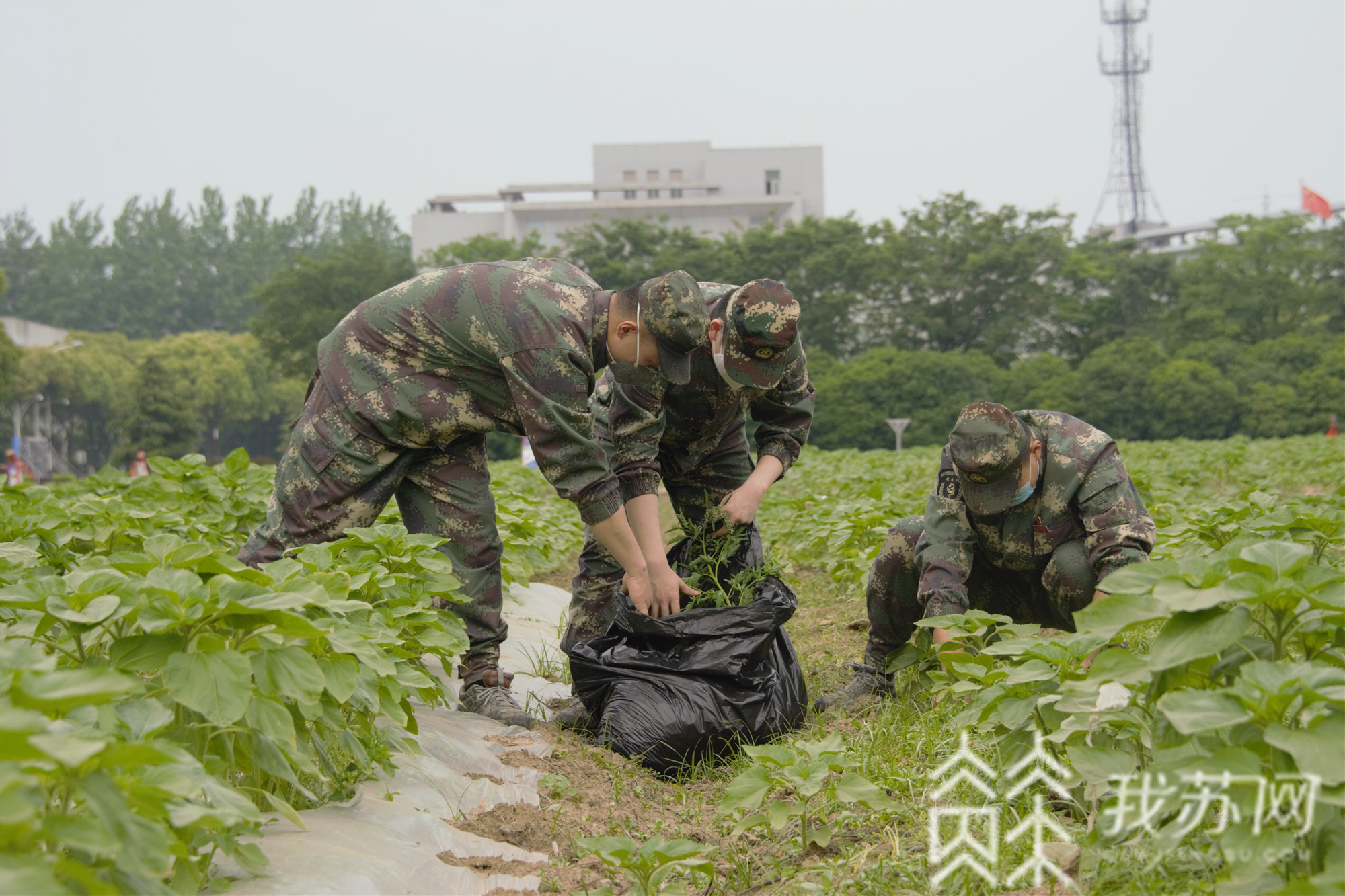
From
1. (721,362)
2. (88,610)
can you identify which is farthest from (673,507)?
(88,610)

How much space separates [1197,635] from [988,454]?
1.68m

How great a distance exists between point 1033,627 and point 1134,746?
0.72 meters

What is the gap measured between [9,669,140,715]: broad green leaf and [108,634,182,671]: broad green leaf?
1.26 ft

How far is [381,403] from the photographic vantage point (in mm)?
3342

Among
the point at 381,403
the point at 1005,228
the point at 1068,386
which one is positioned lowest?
the point at 1068,386

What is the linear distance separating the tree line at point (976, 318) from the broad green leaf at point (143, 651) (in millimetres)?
31371

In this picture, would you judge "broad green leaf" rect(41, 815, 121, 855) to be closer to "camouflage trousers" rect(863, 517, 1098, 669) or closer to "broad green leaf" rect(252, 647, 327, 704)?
"broad green leaf" rect(252, 647, 327, 704)

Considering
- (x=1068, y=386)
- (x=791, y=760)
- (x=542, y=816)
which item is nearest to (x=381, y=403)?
(x=542, y=816)

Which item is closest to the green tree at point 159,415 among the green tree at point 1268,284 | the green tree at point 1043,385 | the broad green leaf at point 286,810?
the green tree at point 1043,385

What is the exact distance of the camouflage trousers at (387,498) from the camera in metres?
3.40

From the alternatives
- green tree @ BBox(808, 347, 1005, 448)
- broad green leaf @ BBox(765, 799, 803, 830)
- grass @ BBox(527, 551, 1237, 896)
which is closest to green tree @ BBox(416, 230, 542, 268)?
green tree @ BBox(808, 347, 1005, 448)

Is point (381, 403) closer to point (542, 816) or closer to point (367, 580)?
point (367, 580)

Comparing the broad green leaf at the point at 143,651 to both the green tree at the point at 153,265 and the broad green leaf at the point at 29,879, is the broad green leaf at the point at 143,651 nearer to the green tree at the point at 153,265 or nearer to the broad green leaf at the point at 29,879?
the broad green leaf at the point at 29,879

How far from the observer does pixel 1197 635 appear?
5.38 ft
